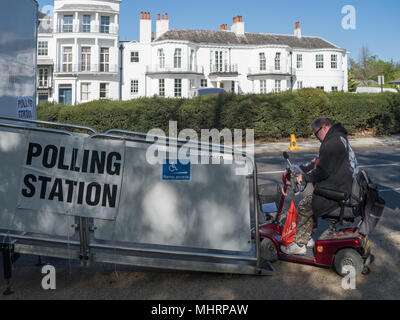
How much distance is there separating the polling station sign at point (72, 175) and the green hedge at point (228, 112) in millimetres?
18847

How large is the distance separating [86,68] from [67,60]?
7.88ft

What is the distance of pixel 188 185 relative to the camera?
Answer: 447cm

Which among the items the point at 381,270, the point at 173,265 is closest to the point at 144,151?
the point at 173,265

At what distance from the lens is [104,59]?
160 feet

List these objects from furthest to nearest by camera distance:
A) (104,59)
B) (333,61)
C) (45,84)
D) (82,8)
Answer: (333,61) < (104,59) < (45,84) < (82,8)

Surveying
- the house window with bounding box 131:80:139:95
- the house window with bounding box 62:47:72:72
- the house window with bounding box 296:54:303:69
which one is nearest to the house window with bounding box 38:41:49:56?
the house window with bounding box 62:47:72:72

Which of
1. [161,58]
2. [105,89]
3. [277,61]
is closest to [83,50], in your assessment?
[105,89]

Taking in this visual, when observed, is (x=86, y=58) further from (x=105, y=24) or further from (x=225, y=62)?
(x=225, y=62)

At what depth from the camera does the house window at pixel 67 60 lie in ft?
157

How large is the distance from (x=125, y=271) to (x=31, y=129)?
2.02 m

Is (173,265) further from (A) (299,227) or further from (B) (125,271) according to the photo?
(A) (299,227)

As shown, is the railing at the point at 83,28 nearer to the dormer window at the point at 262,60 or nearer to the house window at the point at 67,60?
the house window at the point at 67,60
